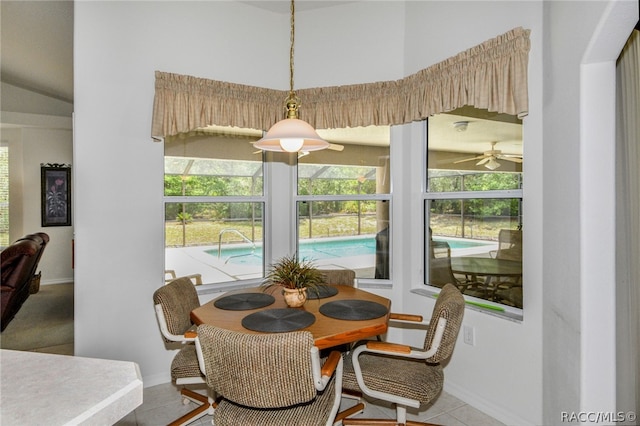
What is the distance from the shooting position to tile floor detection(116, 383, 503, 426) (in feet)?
7.69

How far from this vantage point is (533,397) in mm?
2197

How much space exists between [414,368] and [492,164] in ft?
4.74

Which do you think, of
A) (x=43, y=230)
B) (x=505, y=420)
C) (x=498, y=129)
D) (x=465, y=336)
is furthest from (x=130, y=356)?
(x=43, y=230)

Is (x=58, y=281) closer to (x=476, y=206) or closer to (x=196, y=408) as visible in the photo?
(x=196, y=408)

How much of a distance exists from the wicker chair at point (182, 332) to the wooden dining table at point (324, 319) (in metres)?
0.14

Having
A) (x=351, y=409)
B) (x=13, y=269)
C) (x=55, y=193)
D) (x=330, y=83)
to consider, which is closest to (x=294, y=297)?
(x=351, y=409)

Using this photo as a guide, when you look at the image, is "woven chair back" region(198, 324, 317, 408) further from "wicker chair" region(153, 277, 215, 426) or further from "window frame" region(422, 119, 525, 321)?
"window frame" region(422, 119, 525, 321)

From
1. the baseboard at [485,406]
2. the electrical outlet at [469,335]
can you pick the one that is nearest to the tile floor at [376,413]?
the baseboard at [485,406]

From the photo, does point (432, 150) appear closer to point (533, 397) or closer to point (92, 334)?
point (533, 397)

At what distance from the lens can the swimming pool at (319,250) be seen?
3309 millimetres

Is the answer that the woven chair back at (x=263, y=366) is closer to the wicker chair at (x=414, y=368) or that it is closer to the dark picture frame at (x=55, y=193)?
the wicker chair at (x=414, y=368)

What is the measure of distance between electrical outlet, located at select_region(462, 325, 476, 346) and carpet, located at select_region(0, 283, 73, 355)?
10.9 feet

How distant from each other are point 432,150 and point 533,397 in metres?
1.80

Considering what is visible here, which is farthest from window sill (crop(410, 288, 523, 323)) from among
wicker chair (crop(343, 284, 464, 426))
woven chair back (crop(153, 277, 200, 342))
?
woven chair back (crop(153, 277, 200, 342))
